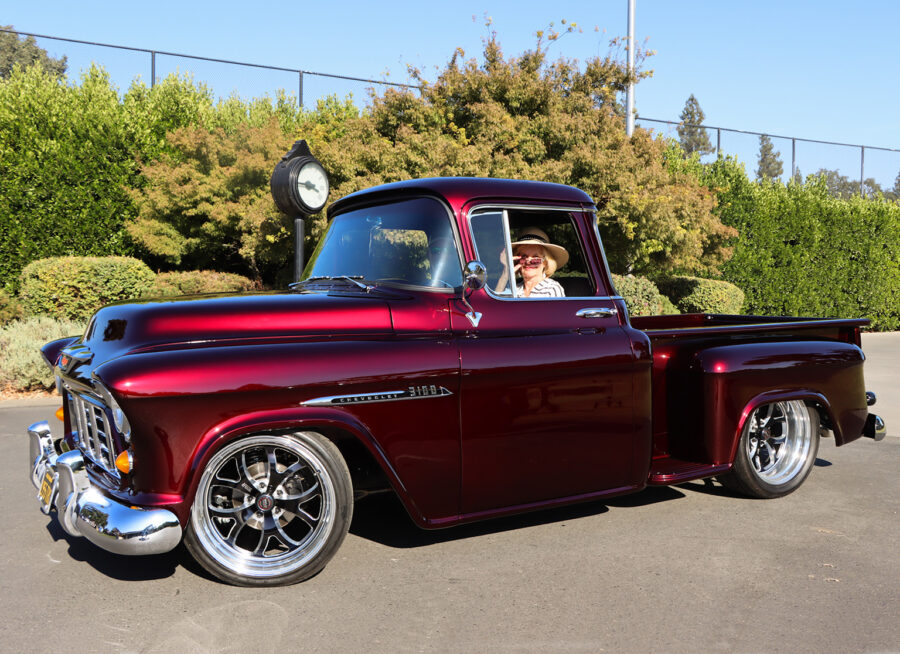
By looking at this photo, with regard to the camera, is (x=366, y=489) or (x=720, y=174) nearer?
(x=366, y=489)

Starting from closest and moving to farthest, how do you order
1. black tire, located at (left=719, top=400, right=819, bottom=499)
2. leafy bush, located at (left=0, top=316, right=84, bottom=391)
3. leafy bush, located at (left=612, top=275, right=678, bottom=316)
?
1. black tire, located at (left=719, top=400, right=819, bottom=499)
2. leafy bush, located at (left=0, top=316, right=84, bottom=391)
3. leafy bush, located at (left=612, top=275, right=678, bottom=316)

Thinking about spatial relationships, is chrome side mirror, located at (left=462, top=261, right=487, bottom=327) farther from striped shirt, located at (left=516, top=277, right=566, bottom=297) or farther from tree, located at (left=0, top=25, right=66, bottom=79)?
tree, located at (left=0, top=25, right=66, bottom=79)

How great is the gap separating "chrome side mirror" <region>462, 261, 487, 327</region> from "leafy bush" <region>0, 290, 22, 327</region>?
12331 mm

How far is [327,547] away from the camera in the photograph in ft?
12.1

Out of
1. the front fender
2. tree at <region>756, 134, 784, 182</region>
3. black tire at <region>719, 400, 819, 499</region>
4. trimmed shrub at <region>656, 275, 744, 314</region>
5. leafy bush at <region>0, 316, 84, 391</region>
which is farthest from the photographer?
tree at <region>756, 134, 784, 182</region>

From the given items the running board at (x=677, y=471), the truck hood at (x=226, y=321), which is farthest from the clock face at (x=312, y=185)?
the running board at (x=677, y=471)

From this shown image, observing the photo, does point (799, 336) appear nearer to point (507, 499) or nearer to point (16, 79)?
point (507, 499)

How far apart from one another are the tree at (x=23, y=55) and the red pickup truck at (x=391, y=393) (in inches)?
602

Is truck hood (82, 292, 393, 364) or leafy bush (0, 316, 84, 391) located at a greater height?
truck hood (82, 292, 393, 364)

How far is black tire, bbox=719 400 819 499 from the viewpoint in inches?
202

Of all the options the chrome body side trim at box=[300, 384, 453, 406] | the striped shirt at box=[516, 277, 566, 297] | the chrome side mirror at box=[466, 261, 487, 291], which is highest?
the chrome side mirror at box=[466, 261, 487, 291]

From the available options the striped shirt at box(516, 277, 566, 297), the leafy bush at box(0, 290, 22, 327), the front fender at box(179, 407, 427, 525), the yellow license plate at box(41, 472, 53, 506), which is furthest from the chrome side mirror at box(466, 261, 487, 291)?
the leafy bush at box(0, 290, 22, 327)

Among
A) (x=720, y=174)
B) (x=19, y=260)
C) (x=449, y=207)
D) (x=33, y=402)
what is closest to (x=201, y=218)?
(x=19, y=260)

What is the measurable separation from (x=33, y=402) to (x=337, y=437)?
21.7 feet
